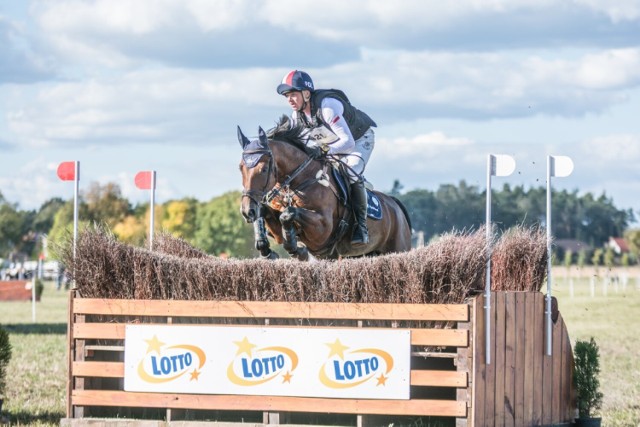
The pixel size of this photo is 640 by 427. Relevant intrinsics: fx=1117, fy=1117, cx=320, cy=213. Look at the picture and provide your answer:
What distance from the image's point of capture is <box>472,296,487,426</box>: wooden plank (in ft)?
23.2

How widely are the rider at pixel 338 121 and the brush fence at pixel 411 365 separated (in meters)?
2.64

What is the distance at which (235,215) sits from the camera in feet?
251

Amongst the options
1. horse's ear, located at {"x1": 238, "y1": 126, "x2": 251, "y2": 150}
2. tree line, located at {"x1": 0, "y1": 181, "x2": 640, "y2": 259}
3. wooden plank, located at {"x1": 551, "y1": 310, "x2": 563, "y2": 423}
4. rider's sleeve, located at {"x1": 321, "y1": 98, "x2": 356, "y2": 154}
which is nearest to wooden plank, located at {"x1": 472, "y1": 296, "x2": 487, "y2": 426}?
wooden plank, located at {"x1": 551, "y1": 310, "x2": 563, "y2": 423}

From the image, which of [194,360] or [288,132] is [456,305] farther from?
[288,132]

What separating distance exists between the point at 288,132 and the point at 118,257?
2.57m

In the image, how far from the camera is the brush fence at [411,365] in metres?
7.12

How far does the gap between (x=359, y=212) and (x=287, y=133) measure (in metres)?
1.01

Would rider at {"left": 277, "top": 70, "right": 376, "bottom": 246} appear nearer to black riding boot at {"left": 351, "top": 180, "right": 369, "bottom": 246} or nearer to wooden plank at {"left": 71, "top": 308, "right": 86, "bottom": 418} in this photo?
black riding boot at {"left": 351, "top": 180, "right": 369, "bottom": 246}

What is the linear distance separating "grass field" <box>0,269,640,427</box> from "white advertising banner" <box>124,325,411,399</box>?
1.06 metres

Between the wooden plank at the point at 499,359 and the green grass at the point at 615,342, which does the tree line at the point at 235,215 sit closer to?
the green grass at the point at 615,342

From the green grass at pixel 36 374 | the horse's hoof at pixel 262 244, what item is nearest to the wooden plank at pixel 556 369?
the horse's hoof at pixel 262 244

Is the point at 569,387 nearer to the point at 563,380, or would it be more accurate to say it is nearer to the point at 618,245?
the point at 563,380

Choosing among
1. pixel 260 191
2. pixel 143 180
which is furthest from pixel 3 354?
pixel 260 191

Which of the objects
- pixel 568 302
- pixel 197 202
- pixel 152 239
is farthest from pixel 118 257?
pixel 197 202
